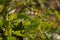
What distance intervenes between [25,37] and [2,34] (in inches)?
7.3

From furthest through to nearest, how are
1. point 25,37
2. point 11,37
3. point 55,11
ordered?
point 55,11, point 25,37, point 11,37

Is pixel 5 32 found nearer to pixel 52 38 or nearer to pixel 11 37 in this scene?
pixel 11 37

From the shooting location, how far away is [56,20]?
1807 millimetres

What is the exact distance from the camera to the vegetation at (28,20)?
140cm

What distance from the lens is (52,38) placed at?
5.09 ft

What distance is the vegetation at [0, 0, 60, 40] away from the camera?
55.1 inches

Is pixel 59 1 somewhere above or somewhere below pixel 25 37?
above

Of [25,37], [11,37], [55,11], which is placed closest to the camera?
[11,37]

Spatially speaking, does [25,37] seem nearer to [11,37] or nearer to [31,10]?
[11,37]

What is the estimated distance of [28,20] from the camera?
1.53m

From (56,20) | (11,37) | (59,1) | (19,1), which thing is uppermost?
(59,1)

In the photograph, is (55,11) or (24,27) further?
(55,11)

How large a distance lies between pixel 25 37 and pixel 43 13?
1.29 feet

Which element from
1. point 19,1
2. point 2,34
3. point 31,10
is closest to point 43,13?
point 31,10
